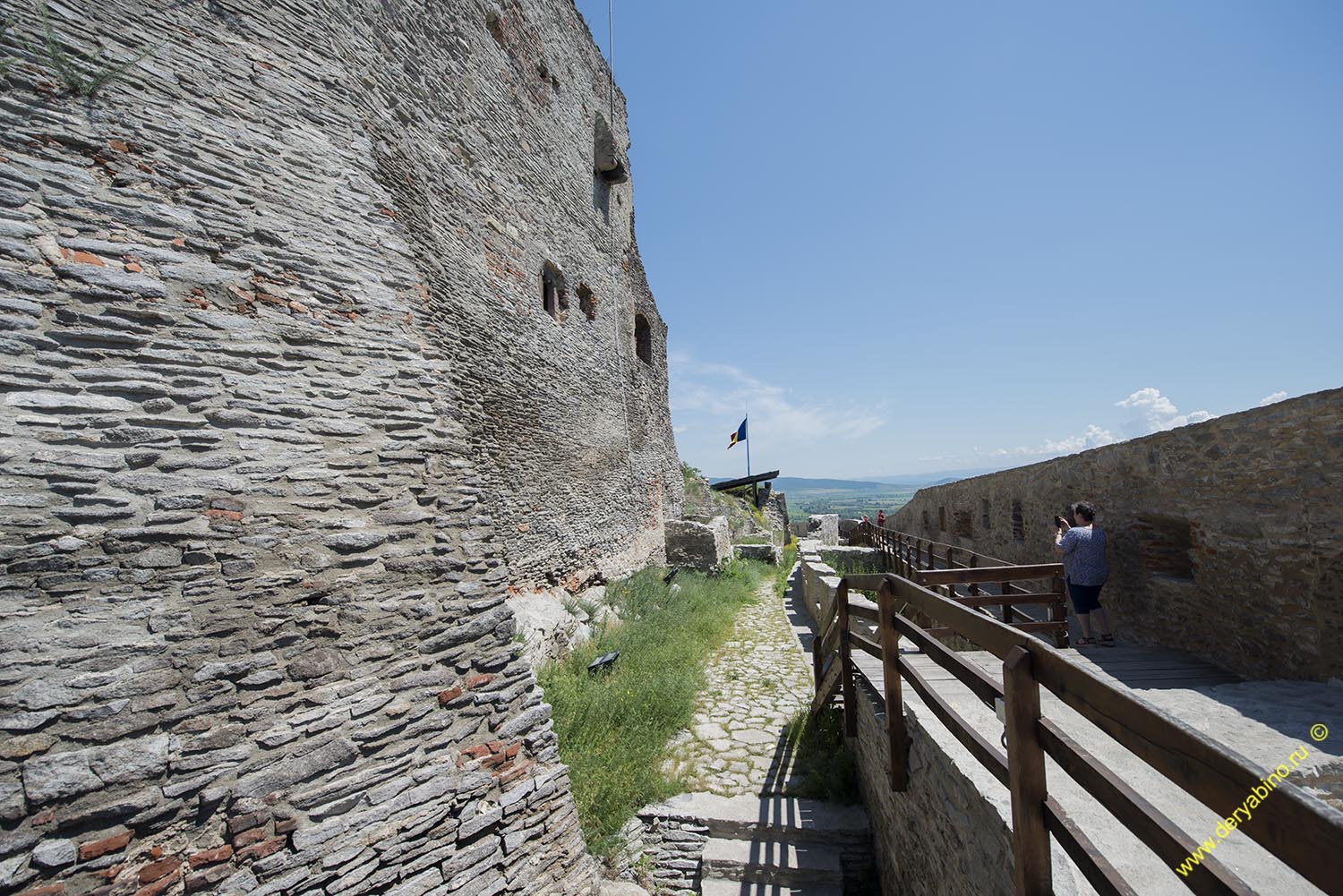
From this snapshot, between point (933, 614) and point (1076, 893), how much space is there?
1300mm

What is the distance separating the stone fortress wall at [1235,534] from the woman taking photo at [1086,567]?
0.61 metres

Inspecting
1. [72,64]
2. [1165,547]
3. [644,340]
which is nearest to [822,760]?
[1165,547]

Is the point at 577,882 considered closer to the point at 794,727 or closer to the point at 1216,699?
the point at 794,727

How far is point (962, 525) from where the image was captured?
42.3 ft

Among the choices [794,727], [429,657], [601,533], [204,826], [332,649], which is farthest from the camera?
[601,533]

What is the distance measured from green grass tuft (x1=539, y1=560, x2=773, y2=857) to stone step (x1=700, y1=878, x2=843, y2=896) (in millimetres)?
773

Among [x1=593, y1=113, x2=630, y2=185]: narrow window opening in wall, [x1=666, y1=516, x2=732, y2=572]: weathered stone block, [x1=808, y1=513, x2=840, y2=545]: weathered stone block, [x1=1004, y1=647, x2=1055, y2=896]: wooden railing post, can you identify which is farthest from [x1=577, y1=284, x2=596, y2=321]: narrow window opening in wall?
[x1=808, y1=513, x2=840, y2=545]: weathered stone block

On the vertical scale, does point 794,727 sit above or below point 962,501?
below

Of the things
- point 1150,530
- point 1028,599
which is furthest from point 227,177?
point 1150,530

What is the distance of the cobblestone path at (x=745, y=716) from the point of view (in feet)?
16.4

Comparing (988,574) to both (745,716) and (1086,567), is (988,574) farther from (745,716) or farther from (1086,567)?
(745,716)

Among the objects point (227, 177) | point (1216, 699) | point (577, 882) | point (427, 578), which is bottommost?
point (577, 882)

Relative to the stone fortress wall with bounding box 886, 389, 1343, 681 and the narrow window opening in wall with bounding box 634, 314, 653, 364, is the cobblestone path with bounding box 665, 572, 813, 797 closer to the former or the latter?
the stone fortress wall with bounding box 886, 389, 1343, 681

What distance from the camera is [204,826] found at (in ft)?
9.30
